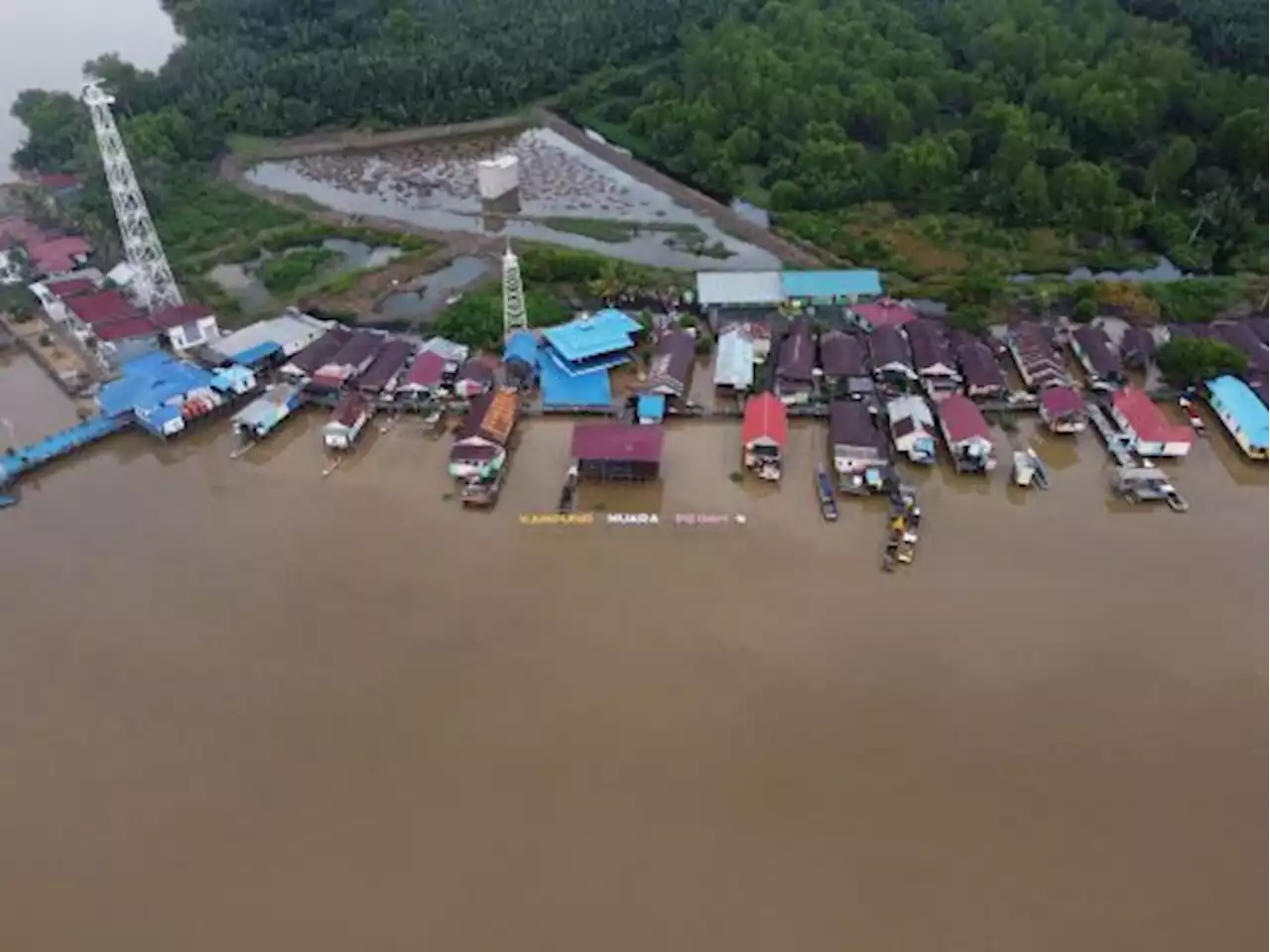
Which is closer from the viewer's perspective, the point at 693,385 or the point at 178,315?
the point at 693,385

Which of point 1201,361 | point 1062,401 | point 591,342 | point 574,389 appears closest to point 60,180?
point 591,342

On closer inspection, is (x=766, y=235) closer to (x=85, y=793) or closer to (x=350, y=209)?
(x=350, y=209)

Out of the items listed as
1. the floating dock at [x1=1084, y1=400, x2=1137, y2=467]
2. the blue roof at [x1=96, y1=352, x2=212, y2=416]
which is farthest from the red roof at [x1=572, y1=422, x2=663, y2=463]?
the floating dock at [x1=1084, y1=400, x2=1137, y2=467]

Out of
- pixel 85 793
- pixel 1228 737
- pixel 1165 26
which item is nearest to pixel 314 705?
pixel 85 793

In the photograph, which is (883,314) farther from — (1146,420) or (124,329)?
(124,329)

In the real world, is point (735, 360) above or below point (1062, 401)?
above

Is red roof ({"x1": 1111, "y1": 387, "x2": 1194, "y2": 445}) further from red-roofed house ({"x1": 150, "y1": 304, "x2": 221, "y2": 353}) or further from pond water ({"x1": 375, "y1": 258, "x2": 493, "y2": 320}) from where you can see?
red-roofed house ({"x1": 150, "y1": 304, "x2": 221, "y2": 353})
